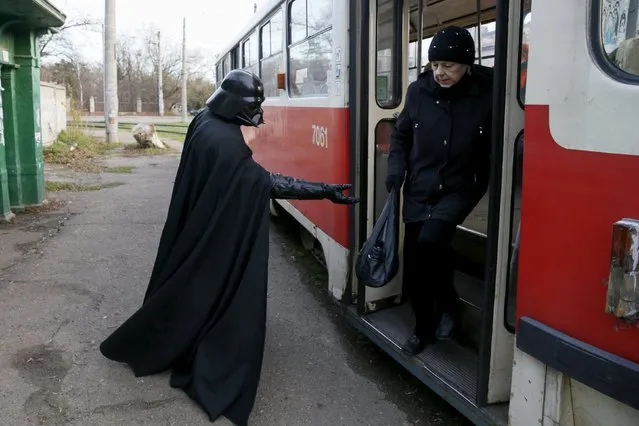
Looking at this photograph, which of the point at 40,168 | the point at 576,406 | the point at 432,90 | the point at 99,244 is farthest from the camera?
the point at 40,168

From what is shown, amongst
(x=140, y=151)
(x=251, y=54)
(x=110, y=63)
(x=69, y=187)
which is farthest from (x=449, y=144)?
(x=110, y=63)

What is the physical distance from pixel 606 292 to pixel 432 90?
5.15 feet

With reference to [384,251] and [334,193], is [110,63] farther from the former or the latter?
[384,251]

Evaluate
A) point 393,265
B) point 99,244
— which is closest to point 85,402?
point 393,265

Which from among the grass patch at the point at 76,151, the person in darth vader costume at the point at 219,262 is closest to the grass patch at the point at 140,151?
the grass patch at the point at 76,151

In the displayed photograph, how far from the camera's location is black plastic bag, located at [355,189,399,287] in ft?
10.8

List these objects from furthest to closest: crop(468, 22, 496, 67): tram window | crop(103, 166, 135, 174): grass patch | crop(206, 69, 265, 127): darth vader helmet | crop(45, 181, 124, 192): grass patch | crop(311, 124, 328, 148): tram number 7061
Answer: crop(103, 166, 135, 174): grass patch → crop(45, 181, 124, 192): grass patch → crop(468, 22, 496, 67): tram window → crop(311, 124, 328, 148): tram number 7061 → crop(206, 69, 265, 127): darth vader helmet

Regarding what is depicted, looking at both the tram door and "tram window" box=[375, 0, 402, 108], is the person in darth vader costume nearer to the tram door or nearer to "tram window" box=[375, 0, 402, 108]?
the tram door

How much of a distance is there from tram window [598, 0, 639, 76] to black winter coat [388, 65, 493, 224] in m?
1.15

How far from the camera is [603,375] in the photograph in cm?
190

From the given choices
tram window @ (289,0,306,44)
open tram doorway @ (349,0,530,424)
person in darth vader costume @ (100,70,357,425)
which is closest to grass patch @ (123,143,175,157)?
tram window @ (289,0,306,44)

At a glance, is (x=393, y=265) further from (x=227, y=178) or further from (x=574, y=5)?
(x=574, y=5)

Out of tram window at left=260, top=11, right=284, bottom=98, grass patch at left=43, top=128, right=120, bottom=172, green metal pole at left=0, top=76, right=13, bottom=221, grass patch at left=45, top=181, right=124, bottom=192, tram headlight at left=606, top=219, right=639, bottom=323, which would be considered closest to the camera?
tram headlight at left=606, top=219, right=639, bottom=323

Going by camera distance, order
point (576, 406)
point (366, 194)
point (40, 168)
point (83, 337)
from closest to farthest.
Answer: point (576, 406) → point (366, 194) → point (83, 337) → point (40, 168)
